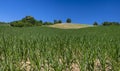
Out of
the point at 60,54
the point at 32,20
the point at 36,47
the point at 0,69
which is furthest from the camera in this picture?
the point at 32,20

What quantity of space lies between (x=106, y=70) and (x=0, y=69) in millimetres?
2405

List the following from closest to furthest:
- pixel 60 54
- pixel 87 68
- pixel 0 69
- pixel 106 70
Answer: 1. pixel 0 69
2. pixel 87 68
3. pixel 106 70
4. pixel 60 54

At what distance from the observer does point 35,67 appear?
520cm

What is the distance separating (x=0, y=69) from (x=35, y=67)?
690 millimetres

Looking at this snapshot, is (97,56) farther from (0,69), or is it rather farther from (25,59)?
(0,69)

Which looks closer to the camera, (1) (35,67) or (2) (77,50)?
(1) (35,67)

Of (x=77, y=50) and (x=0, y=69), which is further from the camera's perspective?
(x=77, y=50)

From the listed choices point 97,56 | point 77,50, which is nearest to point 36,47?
point 77,50

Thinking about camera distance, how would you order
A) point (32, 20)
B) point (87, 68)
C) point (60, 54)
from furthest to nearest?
1. point (32, 20)
2. point (60, 54)
3. point (87, 68)

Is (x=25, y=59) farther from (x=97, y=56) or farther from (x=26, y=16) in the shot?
(x=26, y=16)

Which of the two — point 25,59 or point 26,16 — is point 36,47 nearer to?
point 25,59

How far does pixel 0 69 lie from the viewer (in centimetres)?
501

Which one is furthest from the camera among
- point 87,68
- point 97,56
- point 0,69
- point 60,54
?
point 60,54

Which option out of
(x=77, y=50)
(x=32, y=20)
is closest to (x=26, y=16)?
(x=32, y=20)
